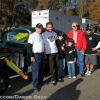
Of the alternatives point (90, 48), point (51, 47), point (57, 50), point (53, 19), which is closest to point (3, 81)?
point (51, 47)

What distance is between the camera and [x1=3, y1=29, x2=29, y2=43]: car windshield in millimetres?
5241

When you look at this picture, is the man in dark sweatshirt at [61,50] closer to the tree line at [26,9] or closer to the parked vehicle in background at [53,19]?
the parked vehicle in background at [53,19]

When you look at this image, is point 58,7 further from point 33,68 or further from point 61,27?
point 33,68

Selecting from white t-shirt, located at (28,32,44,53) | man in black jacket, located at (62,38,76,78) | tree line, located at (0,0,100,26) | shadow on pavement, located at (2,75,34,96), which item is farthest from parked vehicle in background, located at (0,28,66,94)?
tree line, located at (0,0,100,26)

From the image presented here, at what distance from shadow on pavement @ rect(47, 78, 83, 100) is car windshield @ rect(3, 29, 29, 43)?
1.84 m

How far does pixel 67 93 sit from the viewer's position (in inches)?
170

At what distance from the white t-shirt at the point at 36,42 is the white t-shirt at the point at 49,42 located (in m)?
0.28

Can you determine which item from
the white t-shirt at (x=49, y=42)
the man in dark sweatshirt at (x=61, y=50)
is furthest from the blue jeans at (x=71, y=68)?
Answer: the white t-shirt at (x=49, y=42)

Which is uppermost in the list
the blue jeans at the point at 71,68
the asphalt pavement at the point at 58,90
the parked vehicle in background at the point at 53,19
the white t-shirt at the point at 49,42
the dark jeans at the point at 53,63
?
the parked vehicle in background at the point at 53,19

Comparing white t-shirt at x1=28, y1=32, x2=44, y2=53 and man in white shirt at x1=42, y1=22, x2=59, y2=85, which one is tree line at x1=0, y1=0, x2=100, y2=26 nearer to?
man in white shirt at x1=42, y1=22, x2=59, y2=85

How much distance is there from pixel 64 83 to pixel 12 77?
1.60 m

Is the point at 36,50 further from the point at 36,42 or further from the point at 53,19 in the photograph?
the point at 53,19

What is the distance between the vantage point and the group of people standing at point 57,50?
14.4 ft

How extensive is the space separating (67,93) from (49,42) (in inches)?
57.0
